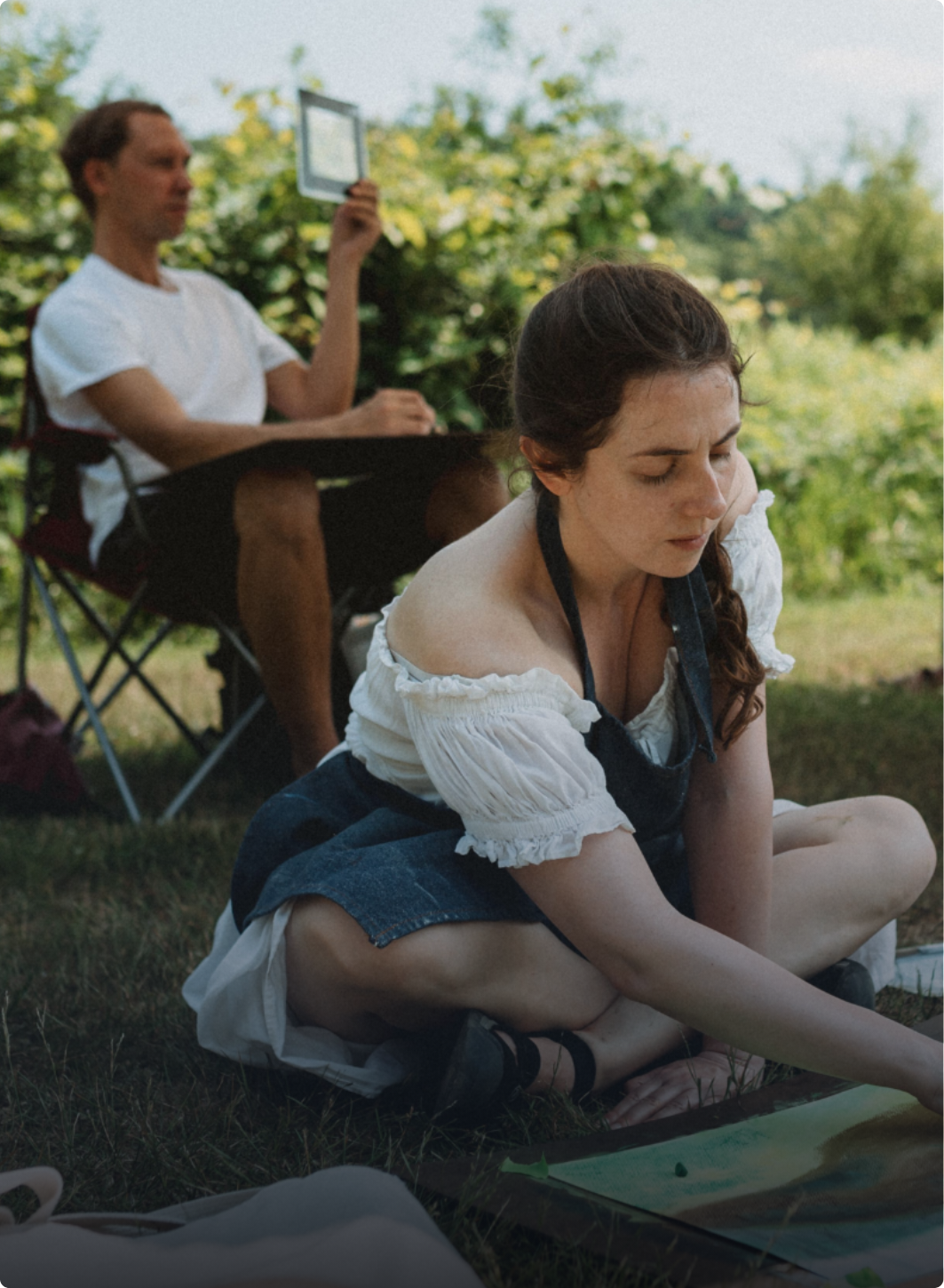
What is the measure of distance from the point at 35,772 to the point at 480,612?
1963mm

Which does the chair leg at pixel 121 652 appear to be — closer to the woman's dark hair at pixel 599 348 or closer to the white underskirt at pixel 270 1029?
the white underskirt at pixel 270 1029

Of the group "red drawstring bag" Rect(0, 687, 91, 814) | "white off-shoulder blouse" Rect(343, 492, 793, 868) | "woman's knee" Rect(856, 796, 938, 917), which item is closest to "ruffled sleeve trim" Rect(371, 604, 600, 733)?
"white off-shoulder blouse" Rect(343, 492, 793, 868)

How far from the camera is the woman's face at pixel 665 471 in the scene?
1355mm

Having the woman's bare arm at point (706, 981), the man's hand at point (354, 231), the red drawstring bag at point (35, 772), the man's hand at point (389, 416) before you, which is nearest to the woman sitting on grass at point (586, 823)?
the woman's bare arm at point (706, 981)

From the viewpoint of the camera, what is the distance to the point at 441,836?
1585 mm

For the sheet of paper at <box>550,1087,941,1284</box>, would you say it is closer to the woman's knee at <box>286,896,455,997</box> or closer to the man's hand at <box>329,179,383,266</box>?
the woman's knee at <box>286,896,455,997</box>

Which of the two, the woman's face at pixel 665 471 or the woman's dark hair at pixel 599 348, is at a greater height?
the woman's dark hair at pixel 599 348

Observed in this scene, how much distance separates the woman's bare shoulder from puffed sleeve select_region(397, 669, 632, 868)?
0.03 meters

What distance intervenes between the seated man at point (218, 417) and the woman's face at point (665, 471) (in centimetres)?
141

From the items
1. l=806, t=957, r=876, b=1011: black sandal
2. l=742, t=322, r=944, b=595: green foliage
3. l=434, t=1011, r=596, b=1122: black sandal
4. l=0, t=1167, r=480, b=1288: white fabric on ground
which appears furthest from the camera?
l=742, t=322, r=944, b=595: green foliage

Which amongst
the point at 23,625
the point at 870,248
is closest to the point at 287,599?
the point at 23,625

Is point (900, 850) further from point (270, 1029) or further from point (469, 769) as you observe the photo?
point (270, 1029)

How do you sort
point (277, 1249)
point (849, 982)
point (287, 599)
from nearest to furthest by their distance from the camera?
1. point (277, 1249)
2. point (849, 982)
3. point (287, 599)

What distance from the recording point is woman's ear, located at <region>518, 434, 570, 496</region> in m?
1.47
